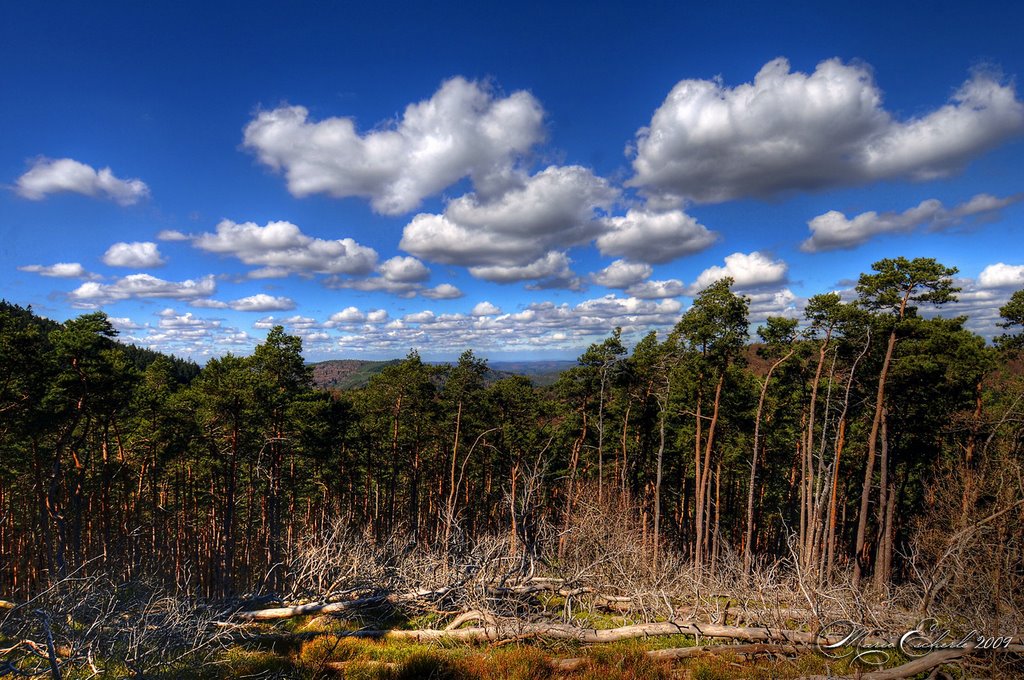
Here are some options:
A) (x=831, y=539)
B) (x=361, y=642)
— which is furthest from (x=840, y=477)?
(x=361, y=642)

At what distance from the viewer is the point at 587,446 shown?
76.9 feet

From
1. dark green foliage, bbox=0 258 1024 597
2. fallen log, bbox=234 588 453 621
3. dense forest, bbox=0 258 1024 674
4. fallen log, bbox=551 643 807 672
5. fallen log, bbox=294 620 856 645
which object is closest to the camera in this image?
fallen log, bbox=551 643 807 672

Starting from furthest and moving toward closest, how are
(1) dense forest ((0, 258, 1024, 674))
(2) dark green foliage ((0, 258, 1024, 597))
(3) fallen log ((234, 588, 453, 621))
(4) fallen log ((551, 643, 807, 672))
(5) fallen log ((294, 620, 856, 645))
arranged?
(2) dark green foliage ((0, 258, 1024, 597)), (1) dense forest ((0, 258, 1024, 674)), (3) fallen log ((234, 588, 453, 621)), (5) fallen log ((294, 620, 856, 645)), (4) fallen log ((551, 643, 807, 672))

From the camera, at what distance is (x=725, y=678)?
25.2ft

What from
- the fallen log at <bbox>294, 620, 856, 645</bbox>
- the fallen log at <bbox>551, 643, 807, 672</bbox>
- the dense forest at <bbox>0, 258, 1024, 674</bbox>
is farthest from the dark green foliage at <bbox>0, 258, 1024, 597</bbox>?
the fallen log at <bbox>551, 643, 807, 672</bbox>

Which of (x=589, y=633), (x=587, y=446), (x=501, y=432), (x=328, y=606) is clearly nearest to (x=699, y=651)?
(x=589, y=633)

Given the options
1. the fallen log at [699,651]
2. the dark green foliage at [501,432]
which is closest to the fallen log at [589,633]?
the fallen log at [699,651]

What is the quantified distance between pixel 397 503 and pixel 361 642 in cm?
2778

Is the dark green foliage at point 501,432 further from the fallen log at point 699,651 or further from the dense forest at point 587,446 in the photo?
the fallen log at point 699,651

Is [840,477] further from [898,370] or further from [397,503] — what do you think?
[397,503]

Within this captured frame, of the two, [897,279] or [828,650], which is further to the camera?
[897,279]

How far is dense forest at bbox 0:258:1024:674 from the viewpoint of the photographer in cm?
1434

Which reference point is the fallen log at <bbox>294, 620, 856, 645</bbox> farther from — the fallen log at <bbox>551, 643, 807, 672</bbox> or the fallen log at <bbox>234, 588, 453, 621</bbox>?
the fallen log at <bbox>234, 588, 453, 621</bbox>

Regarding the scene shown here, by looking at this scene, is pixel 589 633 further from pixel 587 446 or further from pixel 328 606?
pixel 587 446
